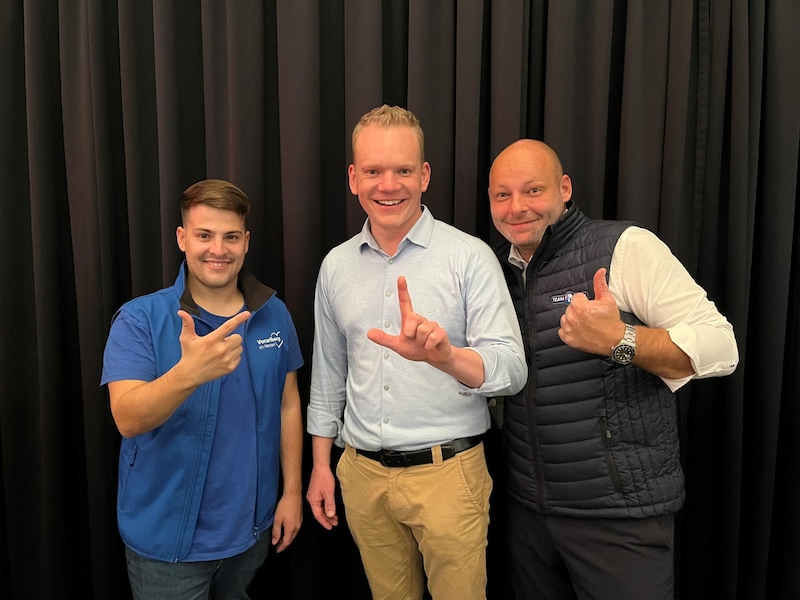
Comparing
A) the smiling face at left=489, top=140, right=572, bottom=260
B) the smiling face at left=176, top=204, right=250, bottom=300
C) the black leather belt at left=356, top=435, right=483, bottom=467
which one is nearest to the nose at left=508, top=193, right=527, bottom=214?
the smiling face at left=489, top=140, right=572, bottom=260

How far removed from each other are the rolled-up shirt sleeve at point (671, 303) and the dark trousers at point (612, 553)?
369 mm

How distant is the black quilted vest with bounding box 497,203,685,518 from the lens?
124 cm

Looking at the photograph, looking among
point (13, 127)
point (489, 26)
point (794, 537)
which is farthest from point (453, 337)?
point (13, 127)

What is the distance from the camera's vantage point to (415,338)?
1.01 m

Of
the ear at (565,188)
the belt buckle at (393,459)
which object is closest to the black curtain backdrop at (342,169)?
the ear at (565,188)

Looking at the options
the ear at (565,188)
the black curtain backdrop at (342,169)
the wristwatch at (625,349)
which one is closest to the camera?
the wristwatch at (625,349)

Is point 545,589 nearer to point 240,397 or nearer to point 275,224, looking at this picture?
point 240,397

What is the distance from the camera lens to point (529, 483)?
4.43 feet

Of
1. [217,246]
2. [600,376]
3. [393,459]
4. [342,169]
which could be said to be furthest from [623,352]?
[342,169]

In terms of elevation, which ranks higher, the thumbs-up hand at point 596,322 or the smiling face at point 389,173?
the smiling face at point 389,173

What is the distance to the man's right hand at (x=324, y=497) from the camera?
1.42 m

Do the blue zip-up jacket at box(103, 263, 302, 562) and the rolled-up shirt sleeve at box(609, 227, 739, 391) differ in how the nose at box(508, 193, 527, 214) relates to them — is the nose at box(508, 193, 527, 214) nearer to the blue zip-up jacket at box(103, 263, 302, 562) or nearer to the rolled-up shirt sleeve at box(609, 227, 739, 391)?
the rolled-up shirt sleeve at box(609, 227, 739, 391)

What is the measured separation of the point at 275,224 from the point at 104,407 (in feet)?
2.75

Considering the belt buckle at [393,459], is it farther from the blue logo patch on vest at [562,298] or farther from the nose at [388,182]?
the nose at [388,182]
